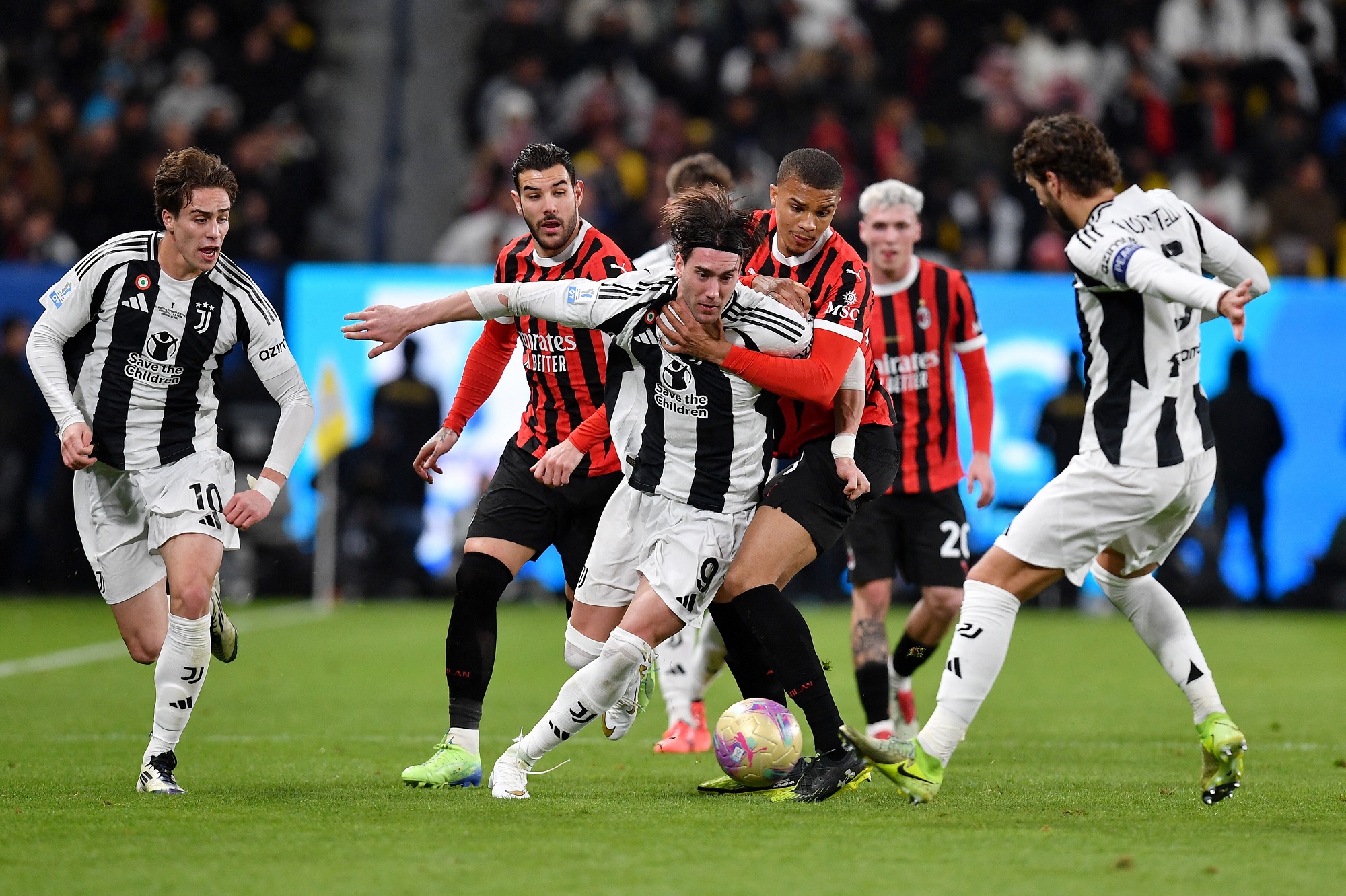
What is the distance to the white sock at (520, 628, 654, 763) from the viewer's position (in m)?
5.70

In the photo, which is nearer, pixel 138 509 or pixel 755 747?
pixel 755 747

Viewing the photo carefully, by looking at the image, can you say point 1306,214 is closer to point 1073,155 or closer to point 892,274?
point 892,274

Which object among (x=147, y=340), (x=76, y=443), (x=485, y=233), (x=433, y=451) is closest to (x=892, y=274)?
(x=433, y=451)

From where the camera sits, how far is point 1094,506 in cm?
552

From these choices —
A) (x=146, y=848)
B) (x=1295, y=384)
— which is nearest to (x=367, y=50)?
(x=1295, y=384)

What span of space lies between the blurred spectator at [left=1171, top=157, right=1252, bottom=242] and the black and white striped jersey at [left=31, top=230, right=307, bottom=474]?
1298 cm

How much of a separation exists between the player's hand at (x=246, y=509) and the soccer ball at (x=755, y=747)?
1899 mm

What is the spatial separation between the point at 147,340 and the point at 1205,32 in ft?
52.0

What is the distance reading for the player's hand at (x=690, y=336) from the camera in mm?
5691

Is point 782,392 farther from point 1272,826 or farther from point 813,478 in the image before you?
point 1272,826

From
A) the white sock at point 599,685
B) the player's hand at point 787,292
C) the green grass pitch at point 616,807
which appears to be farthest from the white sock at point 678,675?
the player's hand at point 787,292

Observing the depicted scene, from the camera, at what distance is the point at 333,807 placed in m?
5.57

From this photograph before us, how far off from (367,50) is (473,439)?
793 cm

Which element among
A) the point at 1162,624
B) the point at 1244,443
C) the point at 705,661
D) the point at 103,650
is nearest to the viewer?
the point at 1162,624
